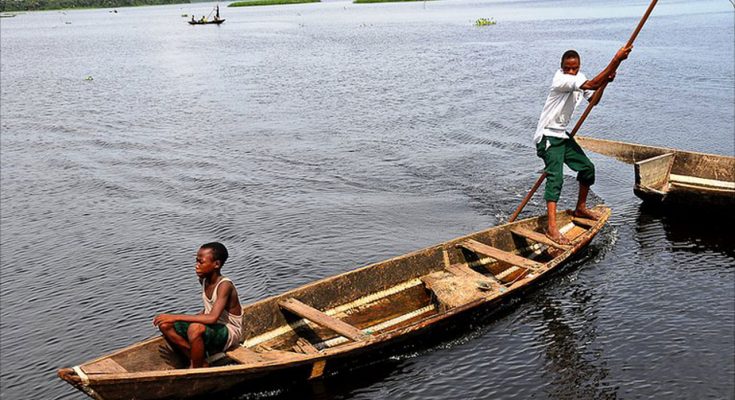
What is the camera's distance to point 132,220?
10.8m

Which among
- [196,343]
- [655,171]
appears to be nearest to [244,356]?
[196,343]

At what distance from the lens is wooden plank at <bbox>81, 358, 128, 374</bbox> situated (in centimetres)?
502

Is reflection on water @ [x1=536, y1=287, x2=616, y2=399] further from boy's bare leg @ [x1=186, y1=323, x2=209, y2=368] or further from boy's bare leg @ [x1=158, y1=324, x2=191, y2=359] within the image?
boy's bare leg @ [x1=158, y1=324, x2=191, y2=359]

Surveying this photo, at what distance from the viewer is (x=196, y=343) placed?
5.40m

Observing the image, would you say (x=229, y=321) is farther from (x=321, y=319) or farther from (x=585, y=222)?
(x=585, y=222)

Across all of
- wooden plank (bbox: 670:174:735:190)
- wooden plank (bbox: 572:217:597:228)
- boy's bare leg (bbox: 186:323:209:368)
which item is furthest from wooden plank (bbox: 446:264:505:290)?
wooden plank (bbox: 670:174:735:190)

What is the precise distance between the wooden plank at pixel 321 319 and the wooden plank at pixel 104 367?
1.64 metres

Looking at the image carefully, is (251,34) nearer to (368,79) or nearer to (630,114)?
(368,79)

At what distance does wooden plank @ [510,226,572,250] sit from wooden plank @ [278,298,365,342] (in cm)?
286

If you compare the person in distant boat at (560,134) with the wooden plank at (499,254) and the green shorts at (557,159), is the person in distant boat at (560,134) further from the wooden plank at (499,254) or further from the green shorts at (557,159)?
the wooden plank at (499,254)

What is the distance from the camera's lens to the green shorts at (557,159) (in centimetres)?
814

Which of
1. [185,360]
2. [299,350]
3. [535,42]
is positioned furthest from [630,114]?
[535,42]

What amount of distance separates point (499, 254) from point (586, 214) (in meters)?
1.82

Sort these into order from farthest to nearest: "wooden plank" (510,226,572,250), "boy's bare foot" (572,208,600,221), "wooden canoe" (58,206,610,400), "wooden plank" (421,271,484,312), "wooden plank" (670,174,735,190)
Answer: "wooden plank" (670,174,735,190)
"boy's bare foot" (572,208,600,221)
"wooden plank" (510,226,572,250)
"wooden plank" (421,271,484,312)
"wooden canoe" (58,206,610,400)
